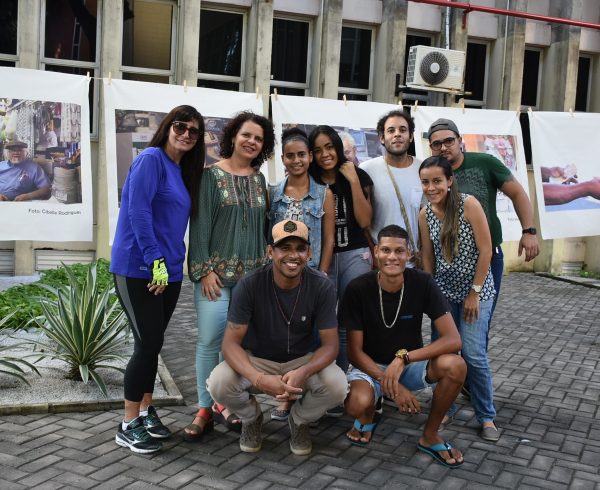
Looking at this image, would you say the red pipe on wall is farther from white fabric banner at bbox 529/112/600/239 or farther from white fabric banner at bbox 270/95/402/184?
white fabric banner at bbox 270/95/402/184

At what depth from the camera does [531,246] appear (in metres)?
5.86

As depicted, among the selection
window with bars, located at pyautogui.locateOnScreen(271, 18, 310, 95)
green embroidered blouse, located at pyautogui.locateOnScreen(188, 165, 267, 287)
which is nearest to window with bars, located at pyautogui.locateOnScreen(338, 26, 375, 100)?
window with bars, located at pyautogui.locateOnScreen(271, 18, 310, 95)

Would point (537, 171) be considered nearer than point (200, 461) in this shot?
No

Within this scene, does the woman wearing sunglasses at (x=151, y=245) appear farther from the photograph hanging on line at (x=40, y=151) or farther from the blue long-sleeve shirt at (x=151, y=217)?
the photograph hanging on line at (x=40, y=151)

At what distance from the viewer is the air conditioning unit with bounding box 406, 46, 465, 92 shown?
38.6 ft

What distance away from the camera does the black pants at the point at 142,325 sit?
15.2 ft

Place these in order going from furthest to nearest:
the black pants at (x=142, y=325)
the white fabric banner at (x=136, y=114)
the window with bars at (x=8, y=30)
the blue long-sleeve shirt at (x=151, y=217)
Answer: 1. the window with bars at (x=8, y=30)
2. the white fabric banner at (x=136, y=114)
3. the black pants at (x=142, y=325)
4. the blue long-sleeve shirt at (x=151, y=217)

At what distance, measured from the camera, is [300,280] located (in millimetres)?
4887

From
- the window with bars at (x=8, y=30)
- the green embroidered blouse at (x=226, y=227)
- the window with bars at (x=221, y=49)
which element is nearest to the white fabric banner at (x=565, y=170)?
the window with bars at (x=221, y=49)

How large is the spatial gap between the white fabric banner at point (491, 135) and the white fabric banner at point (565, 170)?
29cm

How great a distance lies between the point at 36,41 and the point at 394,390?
8546 millimetres

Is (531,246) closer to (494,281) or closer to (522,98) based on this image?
(494,281)

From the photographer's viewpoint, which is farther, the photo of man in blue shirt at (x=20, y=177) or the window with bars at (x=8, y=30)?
the window with bars at (x=8, y=30)

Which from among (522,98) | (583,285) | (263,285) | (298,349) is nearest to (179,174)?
(263,285)
